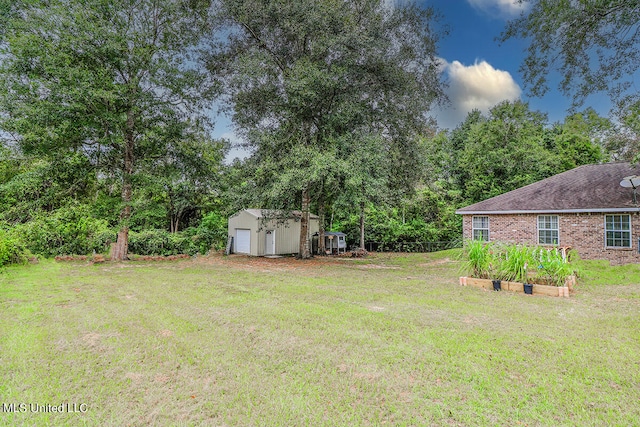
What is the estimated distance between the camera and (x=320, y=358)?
365 centimetres

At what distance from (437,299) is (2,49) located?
16.4 meters

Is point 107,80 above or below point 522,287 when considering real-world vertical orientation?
above

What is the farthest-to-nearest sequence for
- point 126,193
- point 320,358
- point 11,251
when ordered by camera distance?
point 126,193
point 11,251
point 320,358

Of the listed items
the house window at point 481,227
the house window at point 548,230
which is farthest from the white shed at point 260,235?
the house window at point 548,230

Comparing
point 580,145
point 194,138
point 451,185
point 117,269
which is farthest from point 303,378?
point 580,145

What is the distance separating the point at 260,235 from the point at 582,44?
14766mm

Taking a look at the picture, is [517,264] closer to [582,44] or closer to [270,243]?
[582,44]

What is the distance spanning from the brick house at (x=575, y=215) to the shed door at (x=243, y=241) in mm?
11062

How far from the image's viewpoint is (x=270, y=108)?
13578 mm

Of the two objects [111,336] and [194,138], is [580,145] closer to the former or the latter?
[194,138]

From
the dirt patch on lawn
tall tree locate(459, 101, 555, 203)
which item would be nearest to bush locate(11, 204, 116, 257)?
the dirt patch on lawn

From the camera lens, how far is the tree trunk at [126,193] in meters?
13.1

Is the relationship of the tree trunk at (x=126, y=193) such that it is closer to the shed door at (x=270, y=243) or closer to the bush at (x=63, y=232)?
the bush at (x=63, y=232)

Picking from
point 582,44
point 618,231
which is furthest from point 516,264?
point 618,231
